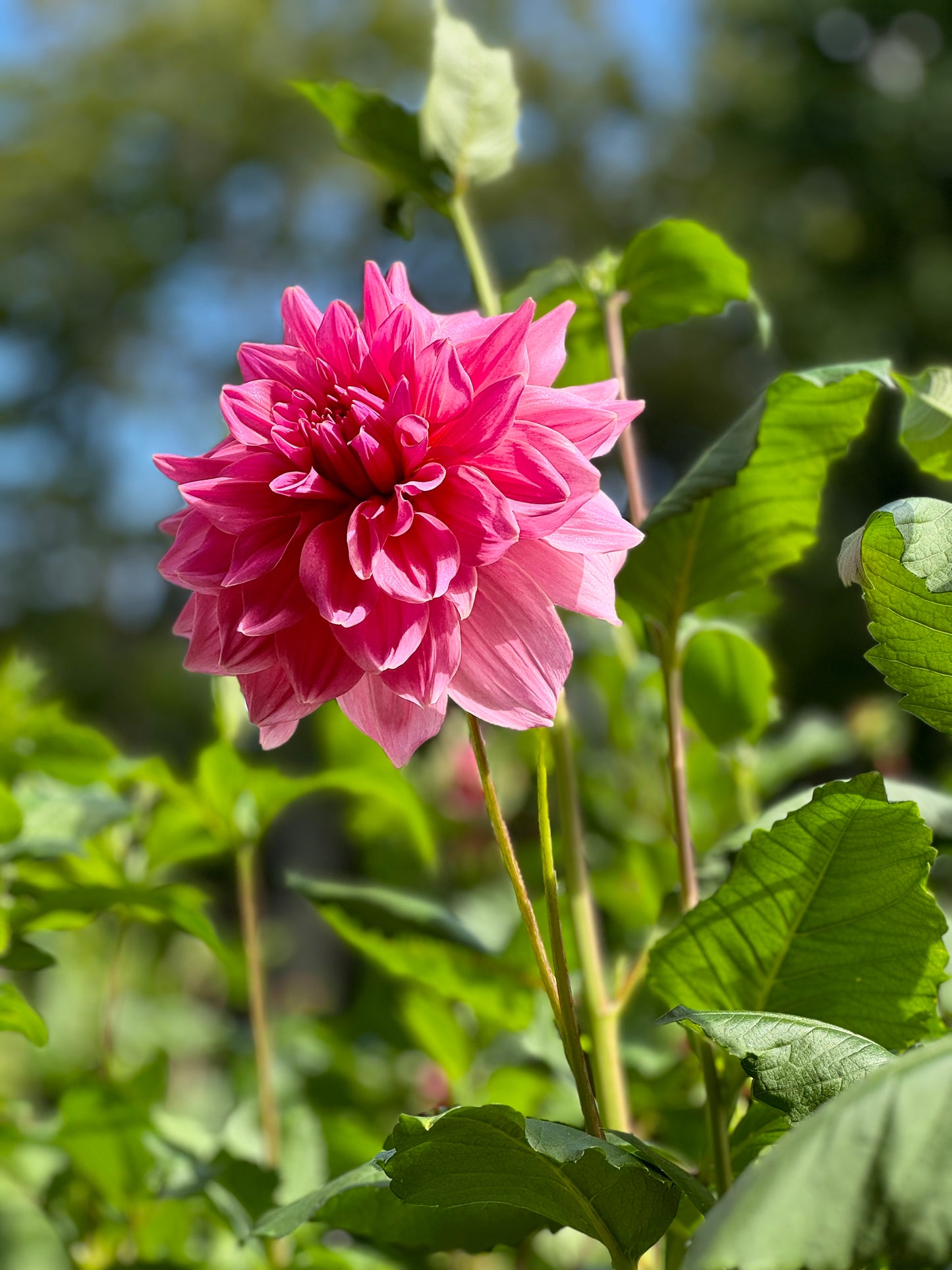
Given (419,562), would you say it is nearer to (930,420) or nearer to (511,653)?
(511,653)

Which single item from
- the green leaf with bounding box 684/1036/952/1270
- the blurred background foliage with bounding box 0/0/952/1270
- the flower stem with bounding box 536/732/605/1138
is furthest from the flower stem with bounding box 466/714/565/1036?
the blurred background foliage with bounding box 0/0/952/1270

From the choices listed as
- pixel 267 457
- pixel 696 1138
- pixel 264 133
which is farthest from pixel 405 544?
pixel 264 133

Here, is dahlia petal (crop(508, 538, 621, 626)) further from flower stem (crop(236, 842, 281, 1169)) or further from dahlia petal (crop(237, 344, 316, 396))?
flower stem (crop(236, 842, 281, 1169))

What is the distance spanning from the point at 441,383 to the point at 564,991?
0.19 meters

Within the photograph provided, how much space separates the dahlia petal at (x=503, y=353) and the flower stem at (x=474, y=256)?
185 mm

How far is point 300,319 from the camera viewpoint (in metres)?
0.38

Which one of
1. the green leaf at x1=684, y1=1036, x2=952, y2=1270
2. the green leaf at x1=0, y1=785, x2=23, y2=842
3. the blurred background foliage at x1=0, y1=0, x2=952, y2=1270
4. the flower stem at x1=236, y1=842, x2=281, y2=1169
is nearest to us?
the green leaf at x1=684, y1=1036, x2=952, y2=1270

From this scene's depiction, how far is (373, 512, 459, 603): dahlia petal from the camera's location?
1.07 ft

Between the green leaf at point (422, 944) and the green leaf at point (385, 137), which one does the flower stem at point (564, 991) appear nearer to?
the green leaf at point (422, 944)

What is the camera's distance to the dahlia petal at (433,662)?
0.34m

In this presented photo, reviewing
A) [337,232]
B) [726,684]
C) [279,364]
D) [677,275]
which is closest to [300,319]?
[279,364]

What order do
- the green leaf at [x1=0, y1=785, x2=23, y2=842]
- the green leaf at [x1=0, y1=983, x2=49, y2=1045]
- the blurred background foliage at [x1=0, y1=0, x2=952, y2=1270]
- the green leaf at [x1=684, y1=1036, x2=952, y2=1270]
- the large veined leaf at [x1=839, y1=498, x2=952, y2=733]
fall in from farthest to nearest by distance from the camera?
the blurred background foliage at [x1=0, y1=0, x2=952, y2=1270] → the green leaf at [x1=0, y1=785, x2=23, y2=842] → the green leaf at [x1=0, y1=983, x2=49, y2=1045] → the large veined leaf at [x1=839, y1=498, x2=952, y2=733] → the green leaf at [x1=684, y1=1036, x2=952, y2=1270]

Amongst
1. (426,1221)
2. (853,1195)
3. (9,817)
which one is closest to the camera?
(853,1195)

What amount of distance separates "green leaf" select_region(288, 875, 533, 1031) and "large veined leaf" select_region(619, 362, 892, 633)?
0.67ft
